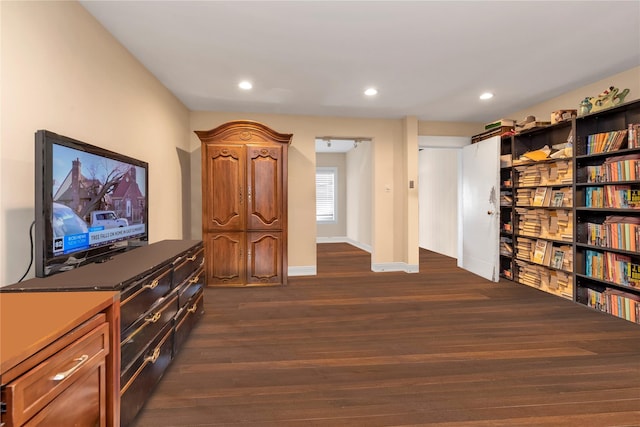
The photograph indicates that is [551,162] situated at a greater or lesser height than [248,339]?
greater

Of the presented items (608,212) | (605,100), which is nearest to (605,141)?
(605,100)

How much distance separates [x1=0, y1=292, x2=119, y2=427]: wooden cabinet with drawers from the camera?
811 millimetres

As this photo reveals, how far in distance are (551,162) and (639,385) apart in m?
2.77

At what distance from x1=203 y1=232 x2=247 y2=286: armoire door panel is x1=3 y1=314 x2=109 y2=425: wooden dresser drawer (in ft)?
9.69

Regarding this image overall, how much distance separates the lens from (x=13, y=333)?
0.90 m

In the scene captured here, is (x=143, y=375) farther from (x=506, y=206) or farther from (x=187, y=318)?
(x=506, y=206)

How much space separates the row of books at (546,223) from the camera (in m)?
3.69

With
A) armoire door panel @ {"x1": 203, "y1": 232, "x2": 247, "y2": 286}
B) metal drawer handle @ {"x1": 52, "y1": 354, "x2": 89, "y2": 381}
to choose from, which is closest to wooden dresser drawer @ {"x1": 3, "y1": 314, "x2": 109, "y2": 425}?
metal drawer handle @ {"x1": 52, "y1": 354, "x2": 89, "y2": 381}

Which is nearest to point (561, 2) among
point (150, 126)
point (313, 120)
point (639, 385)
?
point (639, 385)

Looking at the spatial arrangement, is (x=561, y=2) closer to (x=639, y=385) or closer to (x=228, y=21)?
(x=228, y=21)

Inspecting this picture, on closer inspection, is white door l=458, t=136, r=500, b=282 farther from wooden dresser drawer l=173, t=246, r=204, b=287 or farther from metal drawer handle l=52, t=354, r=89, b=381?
metal drawer handle l=52, t=354, r=89, b=381

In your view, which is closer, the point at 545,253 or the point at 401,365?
the point at 401,365

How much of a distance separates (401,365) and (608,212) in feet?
9.90

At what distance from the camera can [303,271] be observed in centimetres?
500
